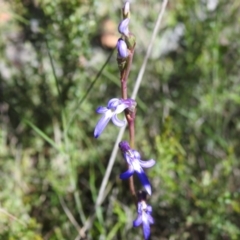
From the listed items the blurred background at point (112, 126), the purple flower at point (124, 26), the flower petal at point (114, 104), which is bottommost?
the blurred background at point (112, 126)

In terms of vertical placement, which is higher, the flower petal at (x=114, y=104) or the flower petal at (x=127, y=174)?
the flower petal at (x=114, y=104)

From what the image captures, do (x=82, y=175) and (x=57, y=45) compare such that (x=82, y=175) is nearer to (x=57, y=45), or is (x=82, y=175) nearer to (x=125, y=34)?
(x=57, y=45)

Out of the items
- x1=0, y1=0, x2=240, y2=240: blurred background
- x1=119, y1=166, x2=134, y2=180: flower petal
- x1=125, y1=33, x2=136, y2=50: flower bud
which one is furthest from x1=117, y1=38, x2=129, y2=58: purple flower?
x1=0, y1=0, x2=240, y2=240: blurred background

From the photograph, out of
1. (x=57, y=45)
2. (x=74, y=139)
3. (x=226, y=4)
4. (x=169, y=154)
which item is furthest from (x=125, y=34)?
(x=226, y=4)

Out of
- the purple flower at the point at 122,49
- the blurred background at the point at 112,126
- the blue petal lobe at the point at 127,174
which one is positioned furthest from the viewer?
the blurred background at the point at 112,126

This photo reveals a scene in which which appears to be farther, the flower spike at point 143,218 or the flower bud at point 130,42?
the flower spike at point 143,218

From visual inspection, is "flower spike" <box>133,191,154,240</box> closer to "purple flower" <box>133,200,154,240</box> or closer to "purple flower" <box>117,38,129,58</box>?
"purple flower" <box>133,200,154,240</box>

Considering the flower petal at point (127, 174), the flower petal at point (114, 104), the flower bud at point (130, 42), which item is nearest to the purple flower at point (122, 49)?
the flower bud at point (130, 42)

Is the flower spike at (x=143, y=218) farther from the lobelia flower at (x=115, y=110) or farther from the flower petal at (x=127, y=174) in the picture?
the lobelia flower at (x=115, y=110)
